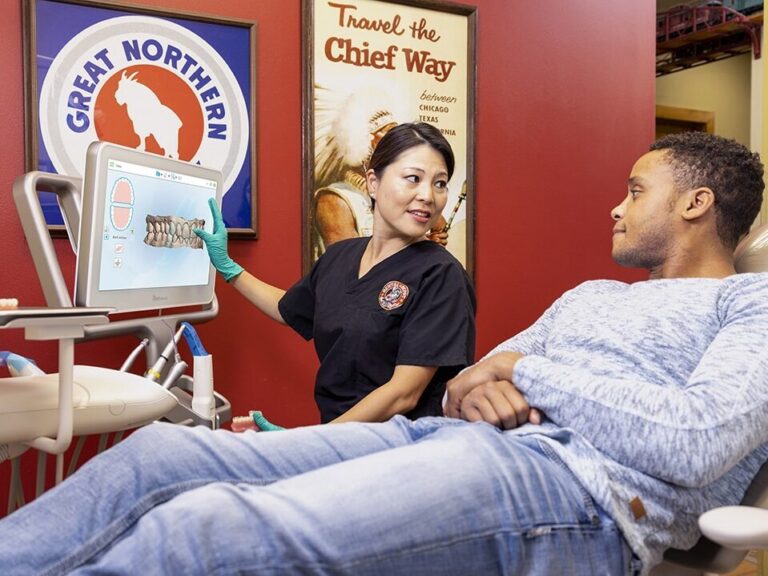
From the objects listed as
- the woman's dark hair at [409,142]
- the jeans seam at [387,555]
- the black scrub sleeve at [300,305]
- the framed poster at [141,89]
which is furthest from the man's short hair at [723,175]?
the framed poster at [141,89]

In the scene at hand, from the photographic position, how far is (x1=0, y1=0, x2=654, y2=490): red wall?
223 centimetres

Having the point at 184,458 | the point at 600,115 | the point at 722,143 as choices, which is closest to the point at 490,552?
the point at 184,458

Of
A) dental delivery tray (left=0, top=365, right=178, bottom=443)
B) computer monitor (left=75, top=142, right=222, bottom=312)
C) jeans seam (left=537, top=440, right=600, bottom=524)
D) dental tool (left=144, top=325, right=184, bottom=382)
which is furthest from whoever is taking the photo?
dental tool (left=144, top=325, right=184, bottom=382)

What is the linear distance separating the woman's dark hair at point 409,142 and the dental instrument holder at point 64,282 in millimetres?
→ 644

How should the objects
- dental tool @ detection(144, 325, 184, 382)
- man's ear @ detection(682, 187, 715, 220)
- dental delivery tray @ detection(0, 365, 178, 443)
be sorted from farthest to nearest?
dental tool @ detection(144, 325, 184, 382) < man's ear @ detection(682, 187, 715, 220) < dental delivery tray @ detection(0, 365, 178, 443)

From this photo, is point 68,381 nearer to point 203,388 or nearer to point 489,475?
point 203,388

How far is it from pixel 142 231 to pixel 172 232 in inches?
4.5

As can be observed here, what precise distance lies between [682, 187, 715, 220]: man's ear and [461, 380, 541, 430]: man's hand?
0.54 m

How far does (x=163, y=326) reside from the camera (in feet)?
6.06

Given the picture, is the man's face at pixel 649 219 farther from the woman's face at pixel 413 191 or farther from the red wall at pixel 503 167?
the red wall at pixel 503 167

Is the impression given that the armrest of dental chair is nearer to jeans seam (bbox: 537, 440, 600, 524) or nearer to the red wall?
jeans seam (bbox: 537, 440, 600, 524)

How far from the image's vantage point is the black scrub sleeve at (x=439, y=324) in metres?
1.59

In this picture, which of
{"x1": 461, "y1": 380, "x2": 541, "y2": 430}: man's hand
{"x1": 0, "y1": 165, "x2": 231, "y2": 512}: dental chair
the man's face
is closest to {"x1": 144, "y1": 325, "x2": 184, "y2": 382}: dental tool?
{"x1": 0, "y1": 165, "x2": 231, "y2": 512}: dental chair

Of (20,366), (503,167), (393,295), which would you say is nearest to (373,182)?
(393,295)
